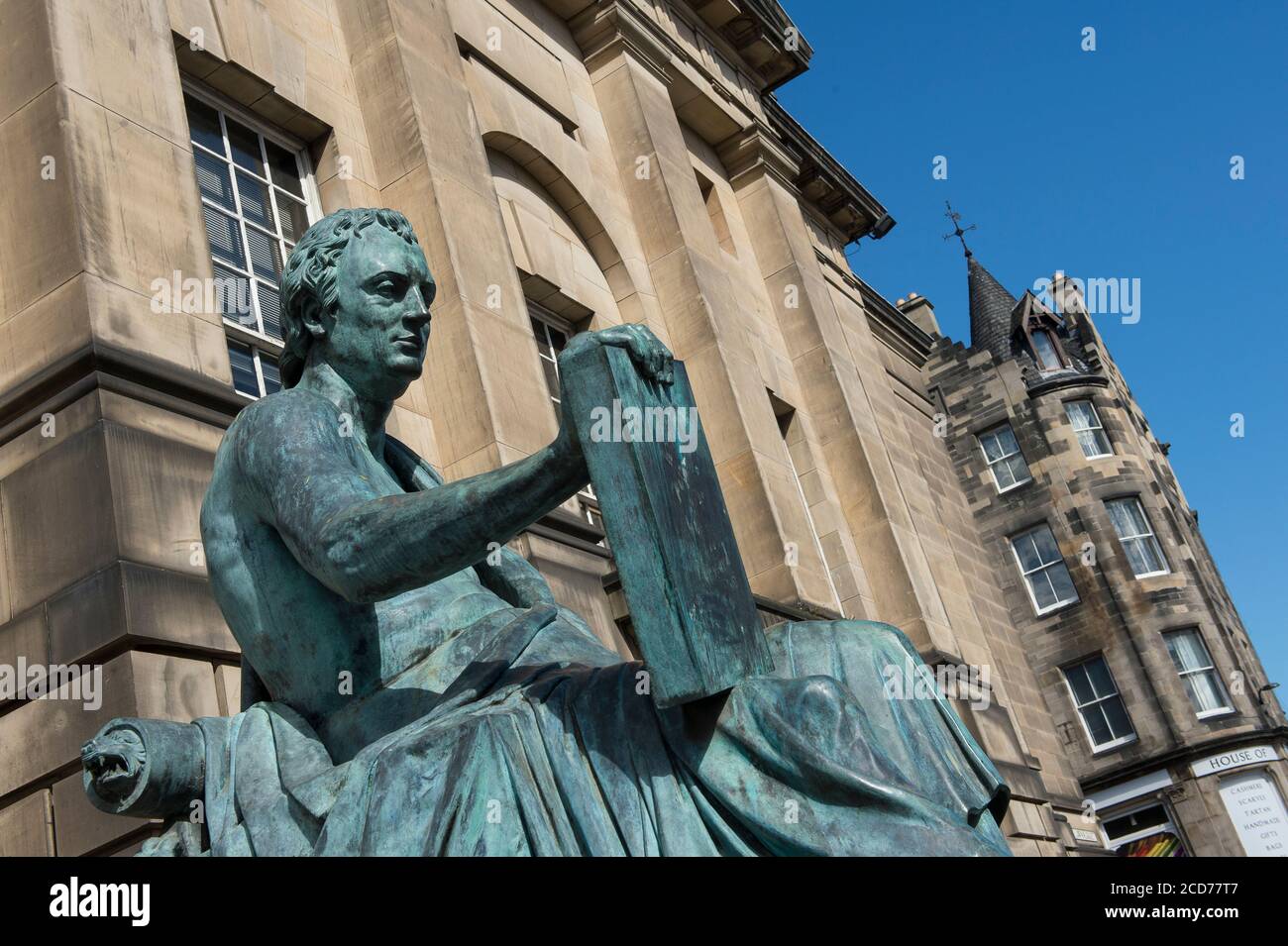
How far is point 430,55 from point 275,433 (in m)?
9.72

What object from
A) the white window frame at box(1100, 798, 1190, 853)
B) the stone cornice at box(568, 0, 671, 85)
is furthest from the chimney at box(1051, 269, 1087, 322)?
the stone cornice at box(568, 0, 671, 85)

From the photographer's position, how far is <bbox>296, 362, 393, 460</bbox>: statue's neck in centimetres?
369

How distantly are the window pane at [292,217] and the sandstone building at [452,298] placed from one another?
0.06m

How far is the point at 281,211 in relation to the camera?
35.8ft

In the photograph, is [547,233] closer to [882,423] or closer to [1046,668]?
[882,423]

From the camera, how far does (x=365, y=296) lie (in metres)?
3.67

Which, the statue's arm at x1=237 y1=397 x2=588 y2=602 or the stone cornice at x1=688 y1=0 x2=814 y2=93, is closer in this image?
the statue's arm at x1=237 y1=397 x2=588 y2=602

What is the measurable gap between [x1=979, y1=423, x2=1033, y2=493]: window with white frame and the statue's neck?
42198mm

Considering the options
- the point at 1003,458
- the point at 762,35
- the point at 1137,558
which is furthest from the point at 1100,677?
the point at 762,35

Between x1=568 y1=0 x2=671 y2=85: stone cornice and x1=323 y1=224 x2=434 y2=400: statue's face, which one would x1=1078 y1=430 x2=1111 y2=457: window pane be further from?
x1=323 y1=224 x2=434 y2=400: statue's face

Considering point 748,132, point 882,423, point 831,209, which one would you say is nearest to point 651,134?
point 748,132

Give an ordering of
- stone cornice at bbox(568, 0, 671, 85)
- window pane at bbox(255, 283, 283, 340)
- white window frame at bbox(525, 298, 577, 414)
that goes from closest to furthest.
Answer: window pane at bbox(255, 283, 283, 340)
white window frame at bbox(525, 298, 577, 414)
stone cornice at bbox(568, 0, 671, 85)

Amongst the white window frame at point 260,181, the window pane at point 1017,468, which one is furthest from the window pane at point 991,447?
the white window frame at point 260,181

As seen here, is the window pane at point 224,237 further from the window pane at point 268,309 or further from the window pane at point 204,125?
the window pane at point 204,125
